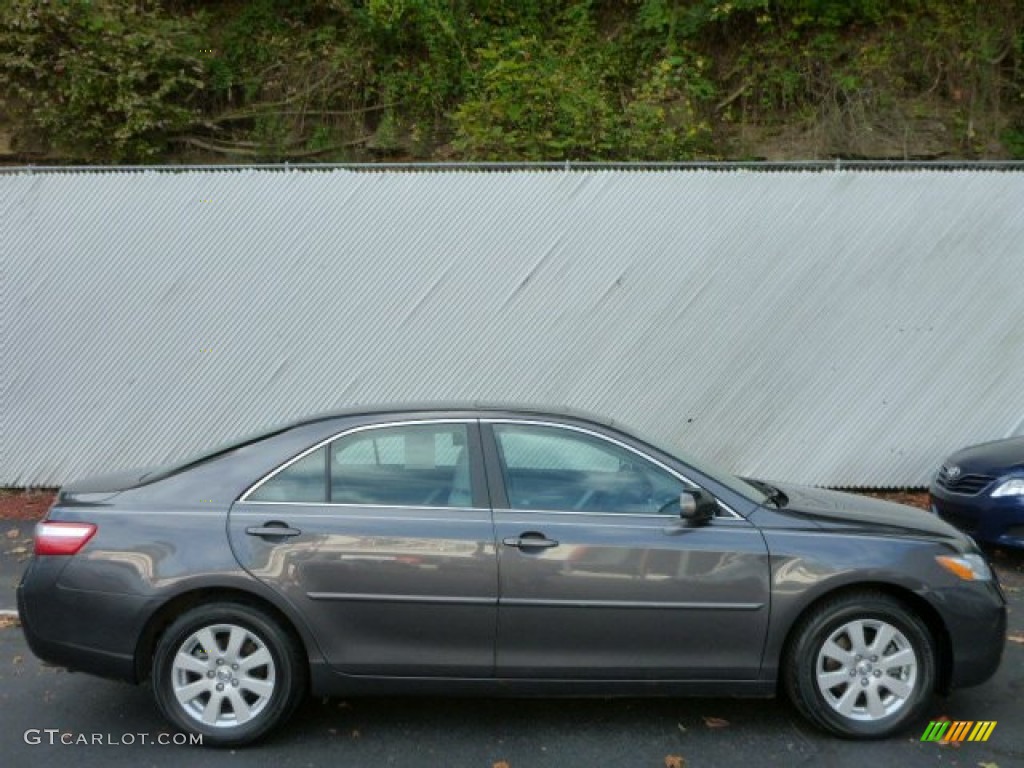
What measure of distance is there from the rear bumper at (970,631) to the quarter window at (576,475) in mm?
1274

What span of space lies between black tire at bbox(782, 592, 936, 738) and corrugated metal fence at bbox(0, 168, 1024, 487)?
4898 mm

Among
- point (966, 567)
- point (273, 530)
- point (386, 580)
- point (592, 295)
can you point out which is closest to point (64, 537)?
point (273, 530)

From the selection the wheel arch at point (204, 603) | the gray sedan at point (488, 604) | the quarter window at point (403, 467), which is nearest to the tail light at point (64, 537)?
the gray sedan at point (488, 604)

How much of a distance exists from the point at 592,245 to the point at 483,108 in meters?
3.16

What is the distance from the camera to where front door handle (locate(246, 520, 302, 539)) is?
445 centimetres

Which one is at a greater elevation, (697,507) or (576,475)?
(576,475)

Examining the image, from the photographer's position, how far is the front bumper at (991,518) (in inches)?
281

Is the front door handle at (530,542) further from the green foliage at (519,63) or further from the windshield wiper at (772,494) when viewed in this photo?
the green foliage at (519,63)

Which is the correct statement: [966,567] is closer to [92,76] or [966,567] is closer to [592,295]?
[592,295]

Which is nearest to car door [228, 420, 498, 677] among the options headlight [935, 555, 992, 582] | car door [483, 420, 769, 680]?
car door [483, 420, 769, 680]

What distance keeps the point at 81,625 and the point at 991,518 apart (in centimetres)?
590

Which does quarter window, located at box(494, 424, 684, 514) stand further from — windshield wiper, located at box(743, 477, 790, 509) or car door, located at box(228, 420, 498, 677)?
windshield wiper, located at box(743, 477, 790, 509)

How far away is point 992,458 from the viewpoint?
7582mm

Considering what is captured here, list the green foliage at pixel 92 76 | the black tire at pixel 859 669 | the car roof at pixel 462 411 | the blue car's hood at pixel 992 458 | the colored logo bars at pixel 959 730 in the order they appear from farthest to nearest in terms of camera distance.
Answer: the green foliage at pixel 92 76 → the blue car's hood at pixel 992 458 → the car roof at pixel 462 411 → the colored logo bars at pixel 959 730 → the black tire at pixel 859 669
